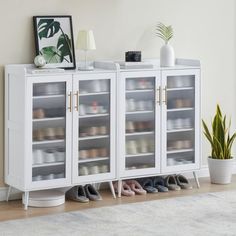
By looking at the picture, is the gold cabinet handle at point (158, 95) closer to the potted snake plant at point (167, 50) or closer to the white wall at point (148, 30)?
the potted snake plant at point (167, 50)

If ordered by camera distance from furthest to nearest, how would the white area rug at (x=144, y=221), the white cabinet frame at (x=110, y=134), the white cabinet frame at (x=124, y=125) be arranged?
1. the white cabinet frame at (x=124, y=125)
2. the white cabinet frame at (x=110, y=134)
3. the white area rug at (x=144, y=221)

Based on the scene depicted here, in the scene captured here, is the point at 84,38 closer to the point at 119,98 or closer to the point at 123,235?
the point at 119,98

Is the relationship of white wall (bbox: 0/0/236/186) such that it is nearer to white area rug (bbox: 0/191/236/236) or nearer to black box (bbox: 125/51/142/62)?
black box (bbox: 125/51/142/62)

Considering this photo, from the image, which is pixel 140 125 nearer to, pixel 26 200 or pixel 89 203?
pixel 89 203

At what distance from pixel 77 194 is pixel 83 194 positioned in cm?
7

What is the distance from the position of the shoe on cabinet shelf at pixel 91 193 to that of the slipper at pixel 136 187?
1.15 feet

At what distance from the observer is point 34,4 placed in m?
6.19

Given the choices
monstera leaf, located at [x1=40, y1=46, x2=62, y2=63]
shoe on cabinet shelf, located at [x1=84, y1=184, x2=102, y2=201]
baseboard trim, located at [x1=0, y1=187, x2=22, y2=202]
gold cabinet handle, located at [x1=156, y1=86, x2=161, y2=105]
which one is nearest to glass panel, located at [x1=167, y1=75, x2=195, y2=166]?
gold cabinet handle, located at [x1=156, y1=86, x2=161, y2=105]

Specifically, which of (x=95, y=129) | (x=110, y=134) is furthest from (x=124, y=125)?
(x=95, y=129)

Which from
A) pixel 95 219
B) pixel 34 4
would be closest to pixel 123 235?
pixel 95 219

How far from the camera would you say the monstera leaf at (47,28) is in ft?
20.3

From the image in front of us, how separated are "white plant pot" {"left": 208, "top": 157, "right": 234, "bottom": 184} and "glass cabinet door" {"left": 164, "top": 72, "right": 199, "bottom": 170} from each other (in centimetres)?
24

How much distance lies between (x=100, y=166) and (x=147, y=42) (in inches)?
49.0

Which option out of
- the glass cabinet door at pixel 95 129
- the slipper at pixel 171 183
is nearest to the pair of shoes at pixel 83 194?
the glass cabinet door at pixel 95 129
